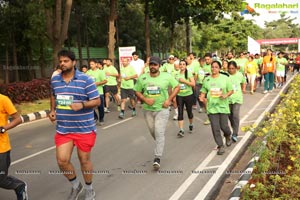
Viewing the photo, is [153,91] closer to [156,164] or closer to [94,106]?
[156,164]

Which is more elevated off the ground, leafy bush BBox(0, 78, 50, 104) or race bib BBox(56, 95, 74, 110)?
race bib BBox(56, 95, 74, 110)

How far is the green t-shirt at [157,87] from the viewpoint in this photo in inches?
251

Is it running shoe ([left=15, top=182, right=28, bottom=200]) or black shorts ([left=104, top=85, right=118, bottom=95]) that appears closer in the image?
running shoe ([left=15, top=182, right=28, bottom=200])

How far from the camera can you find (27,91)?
15062 mm

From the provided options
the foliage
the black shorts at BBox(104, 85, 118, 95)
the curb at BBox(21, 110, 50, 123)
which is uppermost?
the black shorts at BBox(104, 85, 118, 95)

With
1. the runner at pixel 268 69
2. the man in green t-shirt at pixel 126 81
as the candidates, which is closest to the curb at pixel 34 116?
the man in green t-shirt at pixel 126 81

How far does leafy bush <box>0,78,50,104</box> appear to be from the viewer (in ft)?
46.6

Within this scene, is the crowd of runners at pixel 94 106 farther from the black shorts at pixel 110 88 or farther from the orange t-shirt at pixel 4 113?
the black shorts at pixel 110 88

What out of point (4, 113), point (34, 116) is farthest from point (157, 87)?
point (34, 116)

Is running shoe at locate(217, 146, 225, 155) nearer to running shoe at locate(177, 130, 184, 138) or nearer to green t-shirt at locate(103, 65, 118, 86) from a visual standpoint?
running shoe at locate(177, 130, 184, 138)

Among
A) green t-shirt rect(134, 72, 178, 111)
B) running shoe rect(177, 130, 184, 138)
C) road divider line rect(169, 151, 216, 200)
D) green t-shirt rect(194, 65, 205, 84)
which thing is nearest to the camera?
road divider line rect(169, 151, 216, 200)

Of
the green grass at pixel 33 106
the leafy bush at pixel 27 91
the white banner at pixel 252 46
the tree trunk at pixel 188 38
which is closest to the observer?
the green grass at pixel 33 106

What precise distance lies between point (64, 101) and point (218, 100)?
3266 millimetres

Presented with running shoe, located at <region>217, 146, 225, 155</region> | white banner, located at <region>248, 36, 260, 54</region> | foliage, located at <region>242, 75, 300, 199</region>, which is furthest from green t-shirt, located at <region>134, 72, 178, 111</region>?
white banner, located at <region>248, 36, 260, 54</region>
